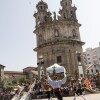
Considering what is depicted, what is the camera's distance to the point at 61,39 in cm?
4262

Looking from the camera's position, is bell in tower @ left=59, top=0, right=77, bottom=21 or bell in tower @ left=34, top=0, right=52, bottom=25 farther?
bell in tower @ left=34, top=0, right=52, bottom=25

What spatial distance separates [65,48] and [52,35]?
12.7 feet

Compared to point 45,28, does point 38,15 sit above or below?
above

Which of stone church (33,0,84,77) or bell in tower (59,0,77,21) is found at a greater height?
bell in tower (59,0,77,21)

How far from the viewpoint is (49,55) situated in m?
43.0

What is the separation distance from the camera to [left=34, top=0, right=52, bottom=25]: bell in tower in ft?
155

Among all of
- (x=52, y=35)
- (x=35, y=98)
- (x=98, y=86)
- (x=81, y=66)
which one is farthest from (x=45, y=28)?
(x=35, y=98)

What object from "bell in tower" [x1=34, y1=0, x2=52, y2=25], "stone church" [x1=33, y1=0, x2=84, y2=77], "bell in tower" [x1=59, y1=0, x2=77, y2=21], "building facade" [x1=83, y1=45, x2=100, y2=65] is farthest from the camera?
"building facade" [x1=83, y1=45, x2=100, y2=65]

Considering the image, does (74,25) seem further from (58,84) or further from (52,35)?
(58,84)

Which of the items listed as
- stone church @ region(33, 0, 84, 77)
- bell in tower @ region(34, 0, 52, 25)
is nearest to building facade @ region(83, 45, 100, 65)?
bell in tower @ region(34, 0, 52, 25)

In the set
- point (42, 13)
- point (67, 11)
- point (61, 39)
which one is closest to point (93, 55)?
point (42, 13)

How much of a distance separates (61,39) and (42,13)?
8518 mm

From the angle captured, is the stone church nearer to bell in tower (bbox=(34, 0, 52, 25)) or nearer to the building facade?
bell in tower (bbox=(34, 0, 52, 25))

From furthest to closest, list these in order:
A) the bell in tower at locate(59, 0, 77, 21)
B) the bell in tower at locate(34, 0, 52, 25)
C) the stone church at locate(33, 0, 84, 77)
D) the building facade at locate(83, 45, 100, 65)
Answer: the building facade at locate(83, 45, 100, 65)
the bell in tower at locate(34, 0, 52, 25)
the bell in tower at locate(59, 0, 77, 21)
the stone church at locate(33, 0, 84, 77)
